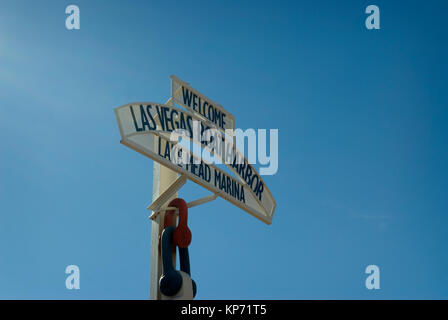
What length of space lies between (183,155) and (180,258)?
191 cm

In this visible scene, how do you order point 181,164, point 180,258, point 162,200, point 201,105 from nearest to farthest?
point 181,164
point 180,258
point 162,200
point 201,105

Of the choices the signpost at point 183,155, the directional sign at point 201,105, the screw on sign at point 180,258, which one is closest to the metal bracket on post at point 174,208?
the signpost at point 183,155

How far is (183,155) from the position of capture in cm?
1344

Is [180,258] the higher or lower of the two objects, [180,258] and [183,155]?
the lower

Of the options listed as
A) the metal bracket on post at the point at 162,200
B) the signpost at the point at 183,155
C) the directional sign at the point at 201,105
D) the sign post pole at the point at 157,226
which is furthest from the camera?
the directional sign at the point at 201,105

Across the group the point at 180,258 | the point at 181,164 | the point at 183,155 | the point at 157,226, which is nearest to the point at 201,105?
the point at 183,155

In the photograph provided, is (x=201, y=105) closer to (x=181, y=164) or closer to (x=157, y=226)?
(x=181, y=164)

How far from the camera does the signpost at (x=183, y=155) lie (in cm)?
1266

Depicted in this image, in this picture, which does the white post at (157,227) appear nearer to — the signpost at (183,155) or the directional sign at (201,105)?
the signpost at (183,155)

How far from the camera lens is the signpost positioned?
12.7 metres

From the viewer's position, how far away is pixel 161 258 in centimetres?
1330

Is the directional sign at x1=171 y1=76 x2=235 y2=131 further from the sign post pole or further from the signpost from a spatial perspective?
the sign post pole

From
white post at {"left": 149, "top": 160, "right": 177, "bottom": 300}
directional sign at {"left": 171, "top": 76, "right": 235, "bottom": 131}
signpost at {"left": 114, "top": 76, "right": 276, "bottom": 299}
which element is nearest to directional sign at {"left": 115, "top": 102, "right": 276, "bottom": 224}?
signpost at {"left": 114, "top": 76, "right": 276, "bottom": 299}
